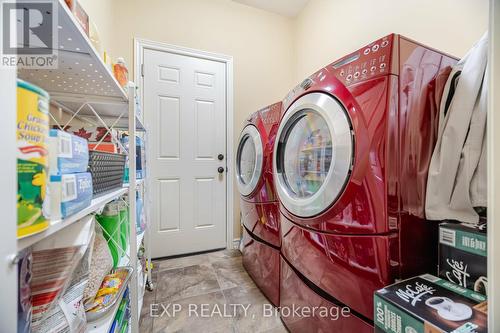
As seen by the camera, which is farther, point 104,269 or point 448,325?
point 104,269

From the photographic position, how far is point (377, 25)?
153 centimetres

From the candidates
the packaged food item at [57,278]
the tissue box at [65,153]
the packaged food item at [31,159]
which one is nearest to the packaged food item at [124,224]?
the packaged food item at [57,278]

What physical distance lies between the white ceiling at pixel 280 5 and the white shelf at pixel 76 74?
200 cm

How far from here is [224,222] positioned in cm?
225

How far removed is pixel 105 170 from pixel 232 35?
6.90 ft

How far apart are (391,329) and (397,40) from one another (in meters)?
0.91

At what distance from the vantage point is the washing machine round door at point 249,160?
4.64 ft

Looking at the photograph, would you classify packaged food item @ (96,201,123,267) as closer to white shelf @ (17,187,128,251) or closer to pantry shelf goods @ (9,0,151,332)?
pantry shelf goods @ (9,0,151,332)

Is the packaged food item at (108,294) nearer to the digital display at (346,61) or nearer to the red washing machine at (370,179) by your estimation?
the red washing machine at (370,179)

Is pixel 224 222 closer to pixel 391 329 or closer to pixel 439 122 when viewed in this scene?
pixel 391 329

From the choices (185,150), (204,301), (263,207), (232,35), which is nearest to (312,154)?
(263,207)

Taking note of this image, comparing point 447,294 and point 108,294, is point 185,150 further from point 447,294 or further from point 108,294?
point 447,294

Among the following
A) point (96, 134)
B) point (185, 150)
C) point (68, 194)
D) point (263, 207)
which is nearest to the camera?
point (68, 194)

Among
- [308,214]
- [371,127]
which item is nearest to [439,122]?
[371,127]
